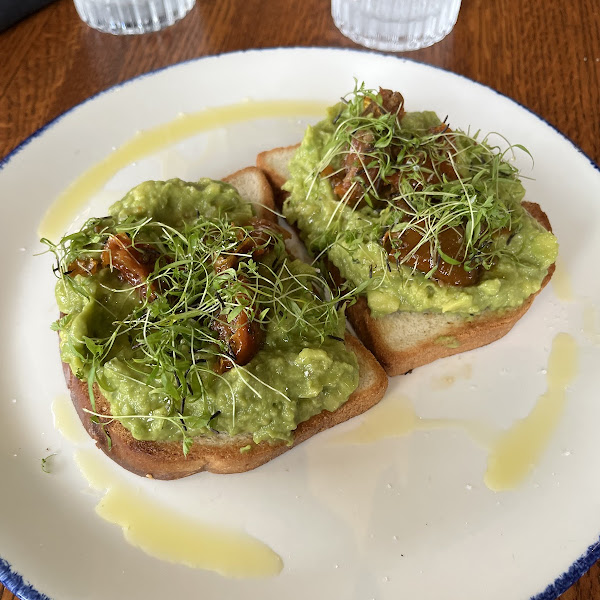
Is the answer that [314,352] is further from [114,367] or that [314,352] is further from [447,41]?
[447,41]

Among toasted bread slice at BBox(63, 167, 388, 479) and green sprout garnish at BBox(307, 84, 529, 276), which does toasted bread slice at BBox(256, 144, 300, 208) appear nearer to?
green sprout garnish at BBox(307, 84, 529, 276)

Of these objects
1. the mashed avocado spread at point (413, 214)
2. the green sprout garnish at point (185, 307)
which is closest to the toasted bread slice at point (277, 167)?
the mashed avocado spread at point (413, 214)

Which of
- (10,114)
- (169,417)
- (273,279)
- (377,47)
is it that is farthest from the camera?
(377,47)

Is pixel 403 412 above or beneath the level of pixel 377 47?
beneath

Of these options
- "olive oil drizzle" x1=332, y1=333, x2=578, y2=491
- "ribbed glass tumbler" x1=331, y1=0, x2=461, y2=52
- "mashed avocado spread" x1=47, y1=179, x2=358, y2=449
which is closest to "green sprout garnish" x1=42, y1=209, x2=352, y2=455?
Answer: "mashed avocado spread" x1=47, y1=179, x2=358, y2=449

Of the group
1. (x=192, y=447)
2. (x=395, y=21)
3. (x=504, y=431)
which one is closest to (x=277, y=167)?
(x=395, y=21)

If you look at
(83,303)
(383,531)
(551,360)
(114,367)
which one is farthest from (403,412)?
(83,303)
